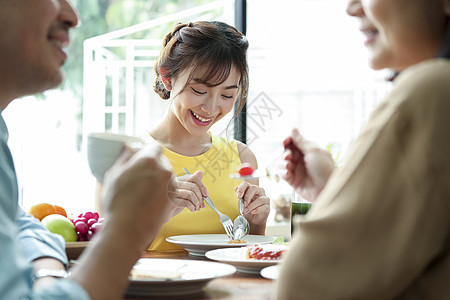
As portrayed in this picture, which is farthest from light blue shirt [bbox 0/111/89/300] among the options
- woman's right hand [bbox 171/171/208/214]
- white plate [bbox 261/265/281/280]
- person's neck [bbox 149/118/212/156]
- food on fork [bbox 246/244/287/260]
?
person's neck [bbox 149/118/212/156]

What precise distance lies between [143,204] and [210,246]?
2.37ft

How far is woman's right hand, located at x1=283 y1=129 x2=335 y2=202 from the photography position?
124cm

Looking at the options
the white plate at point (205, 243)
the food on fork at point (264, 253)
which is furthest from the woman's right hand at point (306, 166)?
the white plate at point (205, 243)

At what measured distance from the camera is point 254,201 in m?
2.00

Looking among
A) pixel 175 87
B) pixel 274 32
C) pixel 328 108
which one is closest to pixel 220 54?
pixel 175 87

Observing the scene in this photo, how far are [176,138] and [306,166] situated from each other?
1.18 meters

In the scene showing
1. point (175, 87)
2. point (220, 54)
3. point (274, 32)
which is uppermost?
point (274, 32)

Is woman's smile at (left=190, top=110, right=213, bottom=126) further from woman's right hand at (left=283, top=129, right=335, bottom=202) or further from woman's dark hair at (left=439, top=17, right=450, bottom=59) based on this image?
woman's dark hair at (left=439, top=17, right=450, bottom=59)

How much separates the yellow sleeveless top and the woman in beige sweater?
4.27 ft

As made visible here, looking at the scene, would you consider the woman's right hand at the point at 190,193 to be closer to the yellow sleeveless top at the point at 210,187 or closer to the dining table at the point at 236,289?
the yellow sleeveless top at the point at 210,187

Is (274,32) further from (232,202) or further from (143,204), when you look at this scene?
(143,204)

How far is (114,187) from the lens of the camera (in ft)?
2.80

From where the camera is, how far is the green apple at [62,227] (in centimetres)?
143

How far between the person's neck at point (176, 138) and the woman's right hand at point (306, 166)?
109cm
